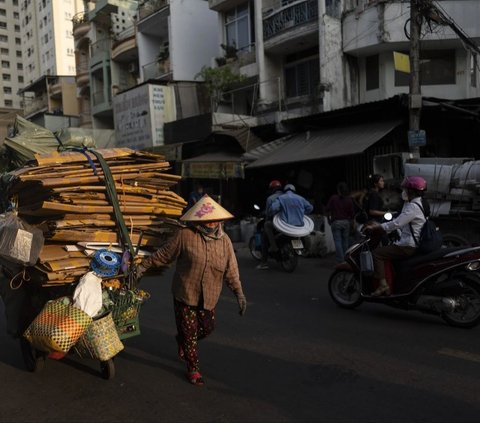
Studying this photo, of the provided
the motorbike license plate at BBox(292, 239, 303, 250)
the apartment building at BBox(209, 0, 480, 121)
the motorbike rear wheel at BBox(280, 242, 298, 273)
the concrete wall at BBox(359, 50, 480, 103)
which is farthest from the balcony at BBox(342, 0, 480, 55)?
the motorbike rear wheel at BBox(280, 242, 298, 273)

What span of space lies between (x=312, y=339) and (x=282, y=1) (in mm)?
16642

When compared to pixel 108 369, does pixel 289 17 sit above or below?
above

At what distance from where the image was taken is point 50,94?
150ft

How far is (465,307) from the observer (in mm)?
5051

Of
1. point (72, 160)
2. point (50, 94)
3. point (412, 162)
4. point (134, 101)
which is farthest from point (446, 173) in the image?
point (50, 94)

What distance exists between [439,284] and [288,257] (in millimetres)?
3856

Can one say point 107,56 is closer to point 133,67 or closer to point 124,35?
point 133,67

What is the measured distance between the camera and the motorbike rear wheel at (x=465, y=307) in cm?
498

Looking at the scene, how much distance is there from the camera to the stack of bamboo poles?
370cm

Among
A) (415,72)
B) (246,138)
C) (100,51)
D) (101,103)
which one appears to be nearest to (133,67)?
(101,103)

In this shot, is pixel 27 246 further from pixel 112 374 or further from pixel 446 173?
pixel 446 173

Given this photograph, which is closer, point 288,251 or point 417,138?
point 288,251

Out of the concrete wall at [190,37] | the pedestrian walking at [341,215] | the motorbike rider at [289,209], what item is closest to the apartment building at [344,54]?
the concrete wall at [190,37]

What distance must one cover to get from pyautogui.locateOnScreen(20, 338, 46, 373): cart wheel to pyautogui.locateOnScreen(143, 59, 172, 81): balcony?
70.4 ft
